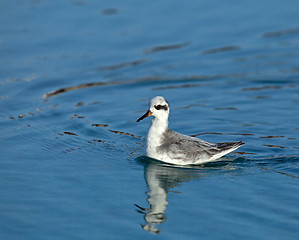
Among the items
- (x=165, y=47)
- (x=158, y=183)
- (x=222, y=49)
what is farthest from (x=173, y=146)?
(x=222, y=49)

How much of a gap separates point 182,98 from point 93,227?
8.65 metres

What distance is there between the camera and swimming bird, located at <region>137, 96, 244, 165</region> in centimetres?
1363

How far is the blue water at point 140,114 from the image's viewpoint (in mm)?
10953

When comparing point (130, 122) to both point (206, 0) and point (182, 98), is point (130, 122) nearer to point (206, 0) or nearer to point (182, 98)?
point (182, 98)

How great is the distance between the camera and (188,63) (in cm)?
2091

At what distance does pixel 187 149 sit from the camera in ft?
44.8

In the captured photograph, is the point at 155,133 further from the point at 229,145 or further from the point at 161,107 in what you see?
the point at 229,145

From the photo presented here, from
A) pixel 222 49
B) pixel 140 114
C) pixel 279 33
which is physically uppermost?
pixel 279 33

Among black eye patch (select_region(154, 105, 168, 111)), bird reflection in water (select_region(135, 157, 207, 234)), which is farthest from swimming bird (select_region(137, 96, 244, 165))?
bird reflection in water (select_region(135, 157, 207, 234))

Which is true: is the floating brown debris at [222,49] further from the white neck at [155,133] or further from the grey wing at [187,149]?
the grey wing at [187,149]

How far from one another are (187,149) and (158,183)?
4.42ft

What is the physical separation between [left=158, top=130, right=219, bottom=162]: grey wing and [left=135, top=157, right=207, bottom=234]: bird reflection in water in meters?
0.33

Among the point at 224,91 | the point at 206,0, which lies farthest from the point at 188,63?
the point at 206,0

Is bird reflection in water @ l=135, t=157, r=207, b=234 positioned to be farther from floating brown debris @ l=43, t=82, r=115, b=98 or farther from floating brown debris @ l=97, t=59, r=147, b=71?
floating brown debris @ l=97, t=59, r=147, b=71
